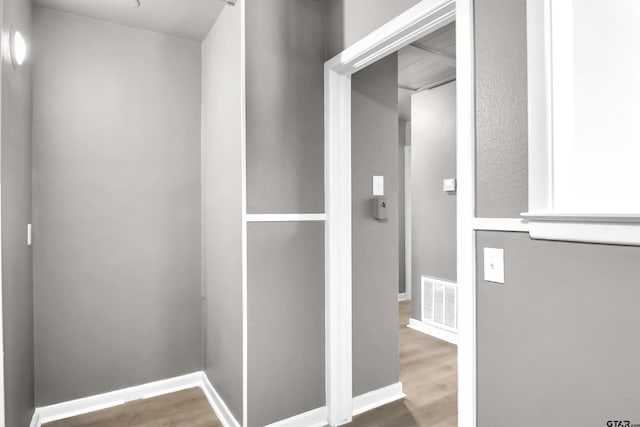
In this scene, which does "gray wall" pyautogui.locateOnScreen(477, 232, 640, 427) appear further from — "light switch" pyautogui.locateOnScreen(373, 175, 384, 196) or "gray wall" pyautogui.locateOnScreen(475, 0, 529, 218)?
"light switch" pyautogui.locateOnScreen(373, 175, 384, 196)

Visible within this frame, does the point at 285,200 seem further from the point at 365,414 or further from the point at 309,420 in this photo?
the point at 365,414

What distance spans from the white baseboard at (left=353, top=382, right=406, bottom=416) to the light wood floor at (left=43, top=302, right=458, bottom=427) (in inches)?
1.5

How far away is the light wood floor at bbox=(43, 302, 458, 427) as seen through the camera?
2.30 meters

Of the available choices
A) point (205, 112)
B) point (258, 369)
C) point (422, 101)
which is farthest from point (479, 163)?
point (422, 101)

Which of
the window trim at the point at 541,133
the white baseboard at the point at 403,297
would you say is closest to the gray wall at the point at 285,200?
the window trim at the point at 541,133

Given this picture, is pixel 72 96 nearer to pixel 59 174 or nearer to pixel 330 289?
pixel 59 174

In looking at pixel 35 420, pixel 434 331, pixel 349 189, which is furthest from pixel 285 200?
pixel 434 331

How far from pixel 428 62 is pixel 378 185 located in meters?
1.66

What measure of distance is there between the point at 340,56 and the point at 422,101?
242 centimetres

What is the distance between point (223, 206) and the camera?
7.77ft

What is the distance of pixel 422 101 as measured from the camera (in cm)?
423

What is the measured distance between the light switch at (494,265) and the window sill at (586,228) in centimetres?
15

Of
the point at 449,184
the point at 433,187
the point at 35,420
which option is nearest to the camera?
the point at 35,420

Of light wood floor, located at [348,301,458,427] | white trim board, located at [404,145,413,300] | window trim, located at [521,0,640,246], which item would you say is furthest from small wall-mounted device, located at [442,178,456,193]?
window trim, located at [521,0,640,246]
